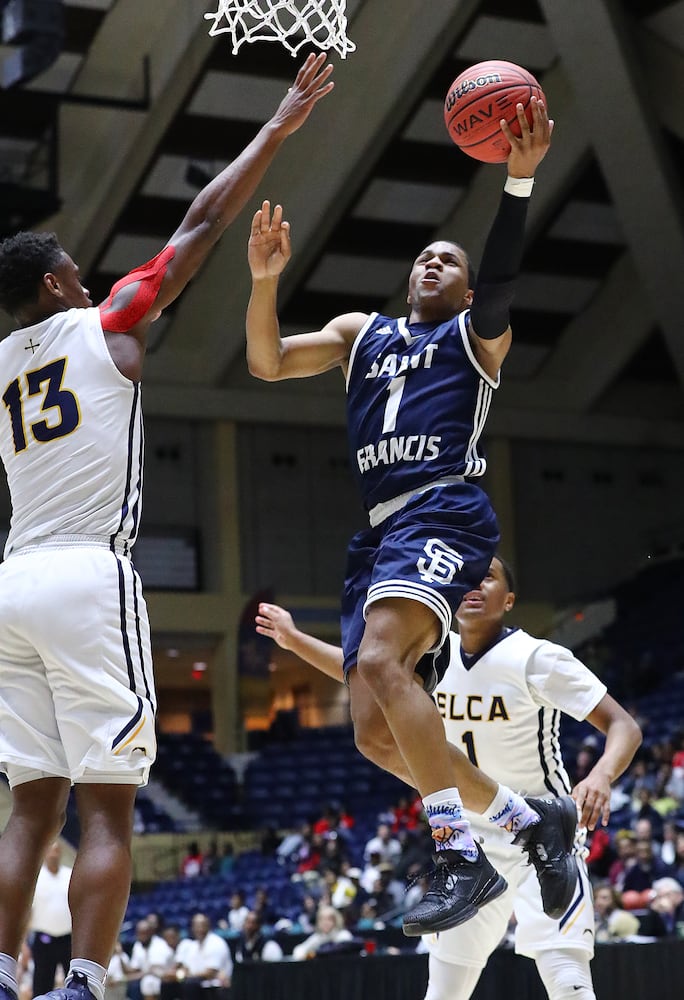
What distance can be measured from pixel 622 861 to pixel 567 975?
8336 millimetres

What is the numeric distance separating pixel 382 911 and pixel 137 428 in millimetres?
11406

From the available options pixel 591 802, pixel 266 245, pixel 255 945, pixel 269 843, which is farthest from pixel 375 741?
pixel 269 843

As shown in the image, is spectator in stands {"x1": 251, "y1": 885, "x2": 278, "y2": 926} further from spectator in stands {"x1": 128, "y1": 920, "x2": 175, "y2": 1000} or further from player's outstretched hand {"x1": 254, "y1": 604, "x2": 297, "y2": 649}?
player's outstretched hand {"x1": 254, "y1": 604, "x2": 297, "y2": 649}

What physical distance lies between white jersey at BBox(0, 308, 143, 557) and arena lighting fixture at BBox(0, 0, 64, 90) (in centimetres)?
1466

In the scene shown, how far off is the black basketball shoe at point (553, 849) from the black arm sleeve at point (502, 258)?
1.78 meters

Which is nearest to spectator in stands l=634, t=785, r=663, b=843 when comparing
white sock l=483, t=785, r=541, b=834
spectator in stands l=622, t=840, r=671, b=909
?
spectator in stands l=622, t=840, r=671, b=909

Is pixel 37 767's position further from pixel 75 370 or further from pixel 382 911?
pixel 382 911

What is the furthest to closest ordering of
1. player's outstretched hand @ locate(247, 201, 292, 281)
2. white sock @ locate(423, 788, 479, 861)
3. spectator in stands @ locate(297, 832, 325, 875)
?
spectator in stands @ locate(297, 832, 325, 875) < player's outstretched hand @ locate(247, 201, 292, 281) < white sock @ locate(423, 788, 479, 861)

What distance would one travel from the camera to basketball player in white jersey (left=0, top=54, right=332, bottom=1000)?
13.5 feet

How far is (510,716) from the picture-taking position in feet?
21.0

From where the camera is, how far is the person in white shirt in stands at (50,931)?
1102cm

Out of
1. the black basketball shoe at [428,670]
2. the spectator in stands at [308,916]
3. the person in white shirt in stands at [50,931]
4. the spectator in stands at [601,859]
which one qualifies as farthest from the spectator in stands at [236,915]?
the black basketball shoe at [428,670]

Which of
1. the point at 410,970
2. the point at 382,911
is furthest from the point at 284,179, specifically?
the point at 410,970

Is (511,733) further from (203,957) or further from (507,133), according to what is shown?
(203,957)
